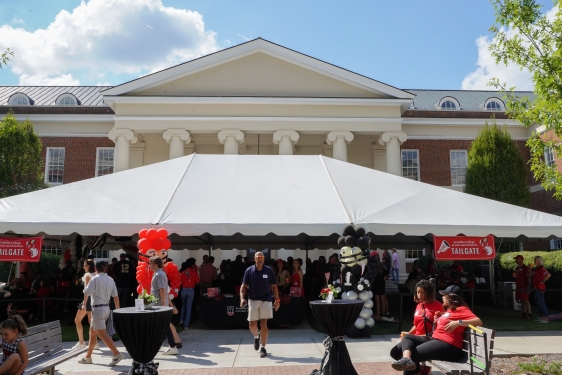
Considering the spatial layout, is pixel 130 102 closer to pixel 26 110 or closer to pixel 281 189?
pixel 26 110

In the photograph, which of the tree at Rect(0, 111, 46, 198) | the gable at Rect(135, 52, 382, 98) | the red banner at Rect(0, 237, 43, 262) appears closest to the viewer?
the red banner at Rect(0, 237, 43, 262)

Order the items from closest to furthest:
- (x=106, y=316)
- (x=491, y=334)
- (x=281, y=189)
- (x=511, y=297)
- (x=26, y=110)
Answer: (x=491, y=334), (x=106, y=316), (x=281, y=189), (x=511, y=297), (x=26, y=110)

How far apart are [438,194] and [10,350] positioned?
1067cm

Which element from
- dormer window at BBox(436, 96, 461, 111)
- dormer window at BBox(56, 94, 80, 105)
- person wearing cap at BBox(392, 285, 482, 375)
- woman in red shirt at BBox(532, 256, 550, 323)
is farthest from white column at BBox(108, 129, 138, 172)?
person wearing cap at BBox(392, 285, 482, 375)

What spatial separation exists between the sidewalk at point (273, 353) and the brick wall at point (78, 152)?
2251 centimetres

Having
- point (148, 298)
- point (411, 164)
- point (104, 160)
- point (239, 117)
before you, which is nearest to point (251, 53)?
point (239, 117)

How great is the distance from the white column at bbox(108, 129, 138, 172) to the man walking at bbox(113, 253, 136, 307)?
1608 centimetres

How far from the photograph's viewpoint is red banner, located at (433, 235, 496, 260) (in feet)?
36.9

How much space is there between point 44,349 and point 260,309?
344 cm

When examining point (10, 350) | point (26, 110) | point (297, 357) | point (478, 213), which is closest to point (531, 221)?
point (478, 213)

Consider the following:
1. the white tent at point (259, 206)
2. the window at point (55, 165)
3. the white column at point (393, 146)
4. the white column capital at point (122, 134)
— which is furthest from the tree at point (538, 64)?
the window at point (55, 165)

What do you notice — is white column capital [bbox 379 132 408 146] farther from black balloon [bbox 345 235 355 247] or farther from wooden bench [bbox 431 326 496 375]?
wooden bench [bbox 431 326 496 375]

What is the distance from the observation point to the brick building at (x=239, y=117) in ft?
90.0

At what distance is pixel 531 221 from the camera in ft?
39.9
